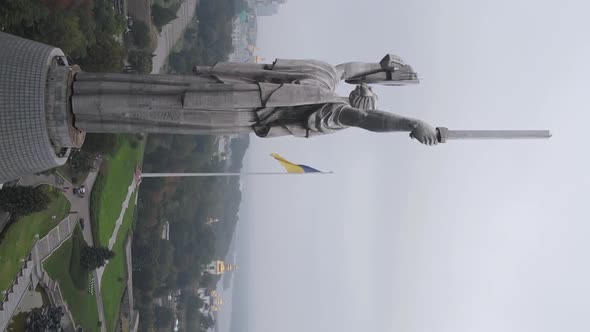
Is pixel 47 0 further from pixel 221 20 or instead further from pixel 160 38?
pixel 221 20

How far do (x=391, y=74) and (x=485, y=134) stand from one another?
237 cm

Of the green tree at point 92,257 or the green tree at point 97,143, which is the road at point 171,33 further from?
the green tree at point 92,257

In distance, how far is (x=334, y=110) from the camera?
10.2 meters

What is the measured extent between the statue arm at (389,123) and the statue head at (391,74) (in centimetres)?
178

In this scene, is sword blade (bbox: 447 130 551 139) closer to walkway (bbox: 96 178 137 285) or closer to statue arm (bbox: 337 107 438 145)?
statue arm (bbox: 337 107 438 145)

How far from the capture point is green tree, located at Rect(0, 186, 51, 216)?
2008 cm

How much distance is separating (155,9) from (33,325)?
35.0 m

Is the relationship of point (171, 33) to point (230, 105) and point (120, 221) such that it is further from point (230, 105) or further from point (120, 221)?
point (230, 105)

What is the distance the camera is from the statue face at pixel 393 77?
11.5m

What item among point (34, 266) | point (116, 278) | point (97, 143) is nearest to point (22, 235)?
point (34, 266)

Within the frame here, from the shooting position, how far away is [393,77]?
11.5 m

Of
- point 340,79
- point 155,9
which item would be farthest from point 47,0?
point 155,9

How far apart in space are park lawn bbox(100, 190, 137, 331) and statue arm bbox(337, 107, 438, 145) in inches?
1127

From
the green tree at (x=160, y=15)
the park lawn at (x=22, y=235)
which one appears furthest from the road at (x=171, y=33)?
the park lawn at (x=22, y=235)
